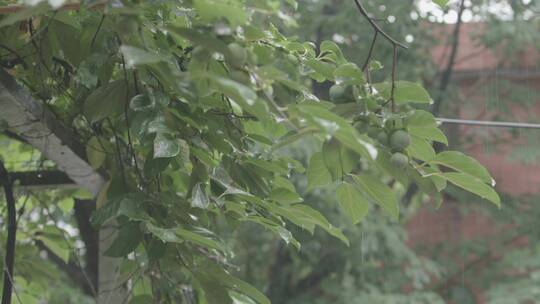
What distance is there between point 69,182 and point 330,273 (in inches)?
204

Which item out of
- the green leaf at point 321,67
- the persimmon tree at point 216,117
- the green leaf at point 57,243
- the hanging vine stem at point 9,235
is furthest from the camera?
the green leaf at point 57,243

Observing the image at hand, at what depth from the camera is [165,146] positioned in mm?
1210

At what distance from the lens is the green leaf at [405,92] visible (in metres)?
1.17

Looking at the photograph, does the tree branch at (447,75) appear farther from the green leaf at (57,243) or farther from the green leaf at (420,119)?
the green leaf at (420,119)

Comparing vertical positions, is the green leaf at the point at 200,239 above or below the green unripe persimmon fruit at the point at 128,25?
below

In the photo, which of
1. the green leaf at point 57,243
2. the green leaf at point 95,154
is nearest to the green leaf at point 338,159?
the green leaf at point 95,154

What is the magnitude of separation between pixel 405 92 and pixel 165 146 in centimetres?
34

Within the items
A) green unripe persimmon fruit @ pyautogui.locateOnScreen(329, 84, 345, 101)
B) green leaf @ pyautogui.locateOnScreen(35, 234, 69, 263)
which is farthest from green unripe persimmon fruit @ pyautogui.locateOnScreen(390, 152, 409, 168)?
green leaf @ pyautogui.locateOnScreen(35, 234, 69, 263)

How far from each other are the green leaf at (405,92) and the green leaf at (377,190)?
14cm

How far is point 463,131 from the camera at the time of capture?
26.7 ft

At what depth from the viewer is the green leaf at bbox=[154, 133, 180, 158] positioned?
120 centimetres

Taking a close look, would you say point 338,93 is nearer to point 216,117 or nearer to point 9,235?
point 216,117

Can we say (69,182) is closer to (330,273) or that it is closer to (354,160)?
(354,160)

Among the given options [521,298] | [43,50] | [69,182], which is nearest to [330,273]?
[521,298]
